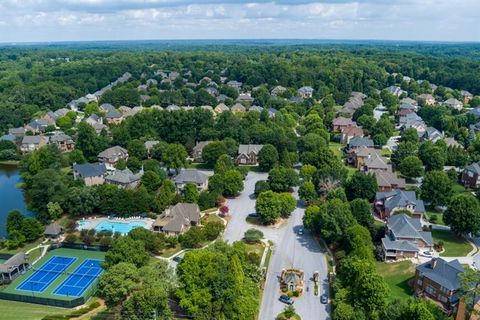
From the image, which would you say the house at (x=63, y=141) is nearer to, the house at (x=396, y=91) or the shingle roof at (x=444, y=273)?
the shingle roof at (x=444, y=273)

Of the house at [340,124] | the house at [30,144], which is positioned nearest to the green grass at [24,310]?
the house at [30,144]

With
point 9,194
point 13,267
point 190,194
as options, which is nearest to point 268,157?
point 190,194

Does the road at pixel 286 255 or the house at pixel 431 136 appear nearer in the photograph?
the road at pixel 286 255

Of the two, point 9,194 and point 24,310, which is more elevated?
point 9,194

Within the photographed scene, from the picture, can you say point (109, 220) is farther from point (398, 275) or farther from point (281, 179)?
point (398, 275)

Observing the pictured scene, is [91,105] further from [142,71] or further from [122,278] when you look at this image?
[122,278]

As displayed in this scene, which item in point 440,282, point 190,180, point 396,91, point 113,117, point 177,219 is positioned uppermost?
point 396,91
